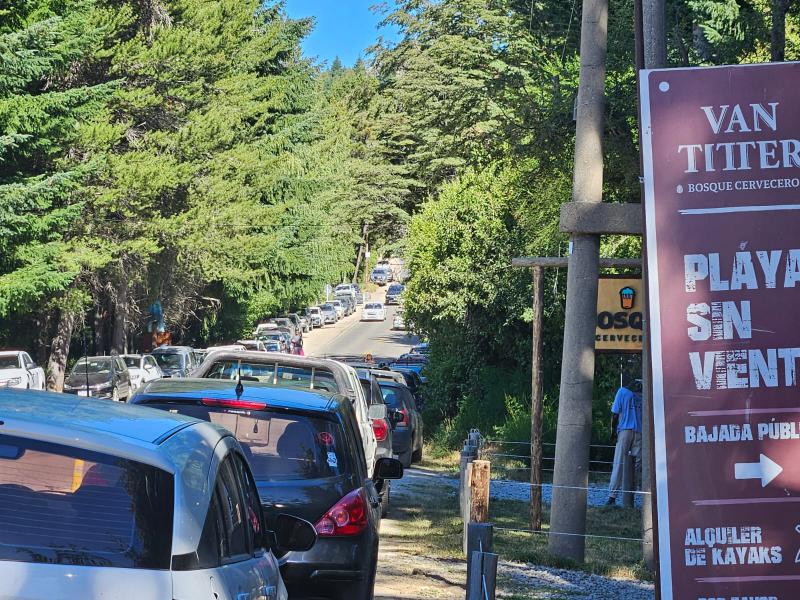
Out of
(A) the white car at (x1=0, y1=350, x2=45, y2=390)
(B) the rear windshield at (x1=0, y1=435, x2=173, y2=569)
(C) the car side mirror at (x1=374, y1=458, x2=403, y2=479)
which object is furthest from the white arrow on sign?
(A) the white car at (x1=0, y1=350, x2=45, y2=390)

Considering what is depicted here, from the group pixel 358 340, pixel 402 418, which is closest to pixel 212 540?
pixel 402 418

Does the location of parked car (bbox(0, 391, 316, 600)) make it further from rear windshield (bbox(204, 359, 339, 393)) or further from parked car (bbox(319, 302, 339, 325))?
parked car (bbox(319, 302, 339, 325))

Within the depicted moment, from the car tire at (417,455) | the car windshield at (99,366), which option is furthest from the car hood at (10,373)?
the car tire at (417,455)

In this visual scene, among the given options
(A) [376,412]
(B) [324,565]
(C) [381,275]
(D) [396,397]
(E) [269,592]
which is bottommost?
(B) [324,565]

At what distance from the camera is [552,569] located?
39.9 ft

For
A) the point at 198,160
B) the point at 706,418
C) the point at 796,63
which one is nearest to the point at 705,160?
the point at 796,63

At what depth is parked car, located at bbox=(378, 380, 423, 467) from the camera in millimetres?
23031

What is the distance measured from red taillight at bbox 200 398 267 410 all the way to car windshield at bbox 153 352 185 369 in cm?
3626

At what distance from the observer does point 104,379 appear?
36.3 metres

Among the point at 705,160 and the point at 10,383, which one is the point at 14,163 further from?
the point at 705,160

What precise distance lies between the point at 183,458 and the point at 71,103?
29.5 metres

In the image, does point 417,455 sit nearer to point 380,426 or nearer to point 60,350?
point 380,426

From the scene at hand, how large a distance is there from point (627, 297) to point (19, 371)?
22071mm

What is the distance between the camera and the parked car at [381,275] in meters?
118
